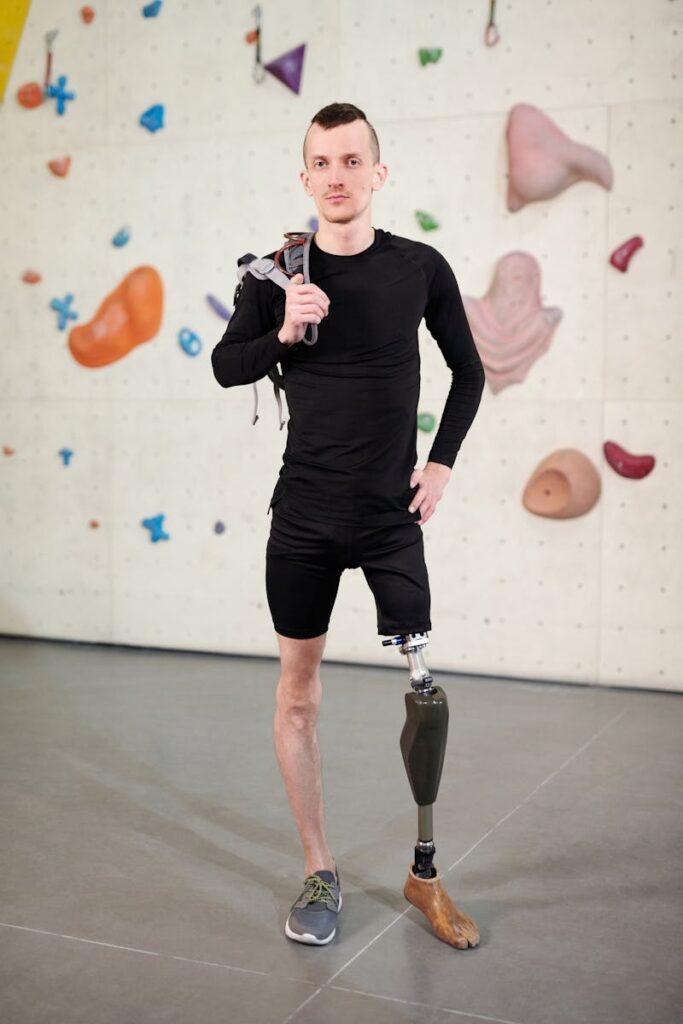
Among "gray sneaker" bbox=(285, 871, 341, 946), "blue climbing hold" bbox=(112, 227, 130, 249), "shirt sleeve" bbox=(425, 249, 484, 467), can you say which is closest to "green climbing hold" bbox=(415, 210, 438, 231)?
"blue climbing hold" bbox=(112, 227, 130, 249)

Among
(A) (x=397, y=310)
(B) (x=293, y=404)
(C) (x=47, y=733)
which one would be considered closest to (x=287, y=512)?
(B) (x=293, y=404)

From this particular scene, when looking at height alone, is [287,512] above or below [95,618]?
above

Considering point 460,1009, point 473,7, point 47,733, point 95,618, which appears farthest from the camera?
point 95,618

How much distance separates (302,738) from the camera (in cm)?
253

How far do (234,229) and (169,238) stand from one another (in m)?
0.29

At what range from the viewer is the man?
2.37 m

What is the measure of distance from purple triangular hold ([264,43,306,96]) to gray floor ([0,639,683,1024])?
227 centimetres

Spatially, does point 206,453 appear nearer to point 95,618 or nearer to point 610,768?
point 95,618

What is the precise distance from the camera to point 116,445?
5.22 metres

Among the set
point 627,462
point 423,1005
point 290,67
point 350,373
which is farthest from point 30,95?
point 423,1005

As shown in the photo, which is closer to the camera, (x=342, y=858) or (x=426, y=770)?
(x=426, y=770)

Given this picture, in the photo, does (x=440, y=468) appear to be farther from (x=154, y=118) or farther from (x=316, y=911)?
(x=154, y=118)

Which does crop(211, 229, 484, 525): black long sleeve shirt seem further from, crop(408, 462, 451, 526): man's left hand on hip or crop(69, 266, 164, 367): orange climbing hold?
crop(69, 266, 164, 367): orange climbing hold

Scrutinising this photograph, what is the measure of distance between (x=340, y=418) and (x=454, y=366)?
34 centimetres
